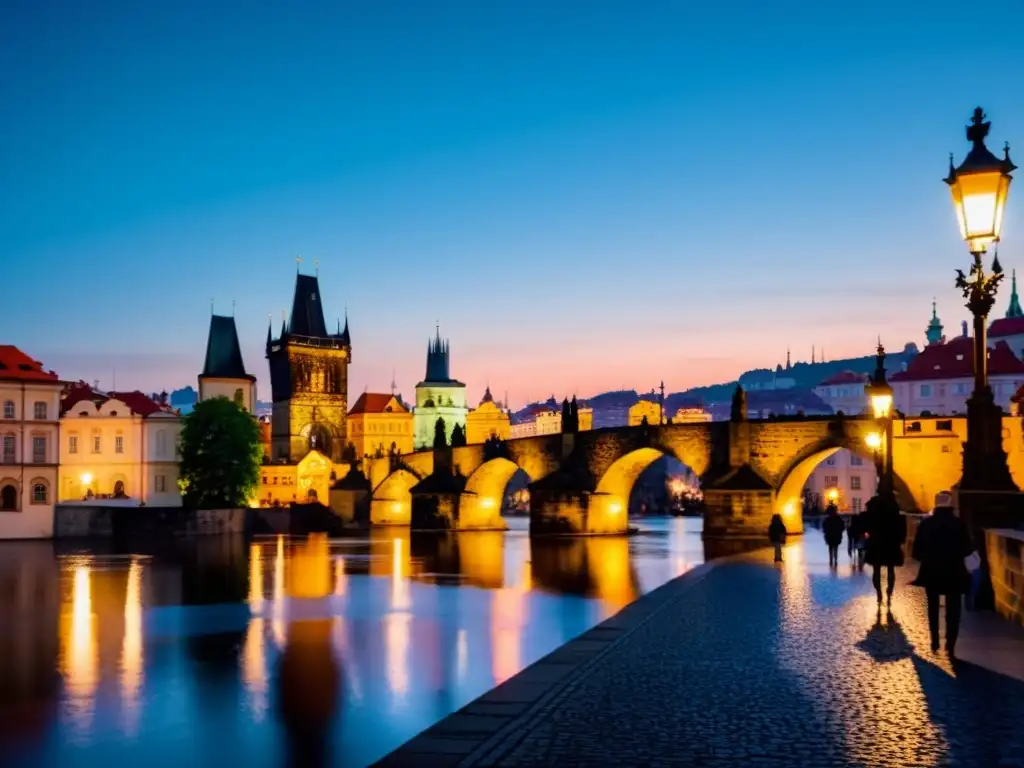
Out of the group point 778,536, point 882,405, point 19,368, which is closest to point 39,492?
point 19,368

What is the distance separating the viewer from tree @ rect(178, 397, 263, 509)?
59188 millimetres

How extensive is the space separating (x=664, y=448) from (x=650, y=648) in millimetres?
43380

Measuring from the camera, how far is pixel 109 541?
2163 inches

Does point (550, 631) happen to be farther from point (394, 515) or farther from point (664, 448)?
point (394, 515)

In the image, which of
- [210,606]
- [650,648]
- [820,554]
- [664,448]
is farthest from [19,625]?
[664,448]

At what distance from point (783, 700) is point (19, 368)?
182 feet

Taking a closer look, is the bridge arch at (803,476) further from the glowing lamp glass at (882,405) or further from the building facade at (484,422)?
the building facade at (484,422)

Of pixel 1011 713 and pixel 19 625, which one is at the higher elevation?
pixel 1011 713

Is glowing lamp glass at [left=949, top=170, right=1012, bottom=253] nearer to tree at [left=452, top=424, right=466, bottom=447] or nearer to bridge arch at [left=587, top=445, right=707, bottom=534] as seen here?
bridge arch at [left=587, top=445, right=707, bottom=534]

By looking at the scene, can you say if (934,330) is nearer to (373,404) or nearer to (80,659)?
(373,404)

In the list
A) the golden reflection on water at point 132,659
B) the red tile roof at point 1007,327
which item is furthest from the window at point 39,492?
the red tile roof at point 1007,327

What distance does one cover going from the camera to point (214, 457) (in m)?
59.0

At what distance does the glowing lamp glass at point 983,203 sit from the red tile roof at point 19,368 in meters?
52.7

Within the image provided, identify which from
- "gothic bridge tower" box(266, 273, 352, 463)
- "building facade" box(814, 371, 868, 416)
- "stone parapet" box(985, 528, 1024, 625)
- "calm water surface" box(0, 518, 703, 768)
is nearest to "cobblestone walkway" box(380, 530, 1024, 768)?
"stone parapet" box(985, 528, 1024, 625)
